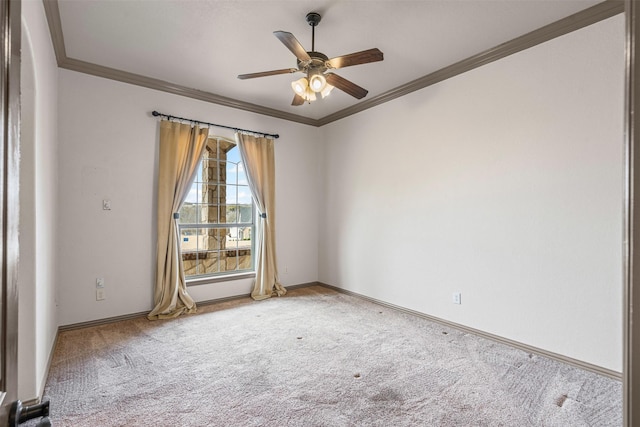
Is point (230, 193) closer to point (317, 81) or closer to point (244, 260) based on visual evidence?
point (244, 260)

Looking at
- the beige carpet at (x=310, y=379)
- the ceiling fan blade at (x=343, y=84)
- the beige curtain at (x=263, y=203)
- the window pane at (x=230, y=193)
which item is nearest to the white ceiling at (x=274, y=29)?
the ceiling fan blade at (x=343, y=84)

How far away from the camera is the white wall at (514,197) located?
8.07 feet

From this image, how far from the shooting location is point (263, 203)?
4.70 metres

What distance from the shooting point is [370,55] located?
2.39 m

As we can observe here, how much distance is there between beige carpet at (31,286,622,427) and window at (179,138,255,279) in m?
1.13

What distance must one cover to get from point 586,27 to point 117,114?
14.6 feet

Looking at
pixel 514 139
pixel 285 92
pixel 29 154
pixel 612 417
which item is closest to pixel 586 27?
pixel 514 139

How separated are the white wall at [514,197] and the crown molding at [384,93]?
68 millimetres

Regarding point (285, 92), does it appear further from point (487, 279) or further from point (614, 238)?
point (614, 238)

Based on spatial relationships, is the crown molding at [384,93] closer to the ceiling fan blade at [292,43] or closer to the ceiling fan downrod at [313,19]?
the ceiling fan downrod at [313,19]

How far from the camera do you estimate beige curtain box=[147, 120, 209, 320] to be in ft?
12.5

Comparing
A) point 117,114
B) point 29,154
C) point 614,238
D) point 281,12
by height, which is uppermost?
point 281,12

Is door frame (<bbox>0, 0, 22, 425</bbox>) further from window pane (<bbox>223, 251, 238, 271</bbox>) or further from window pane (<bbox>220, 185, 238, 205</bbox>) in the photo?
window pane (<bbox>223, 251, 238, 271</bbox>)

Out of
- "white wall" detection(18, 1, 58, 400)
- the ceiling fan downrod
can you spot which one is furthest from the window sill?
the ceiling fan downrod
